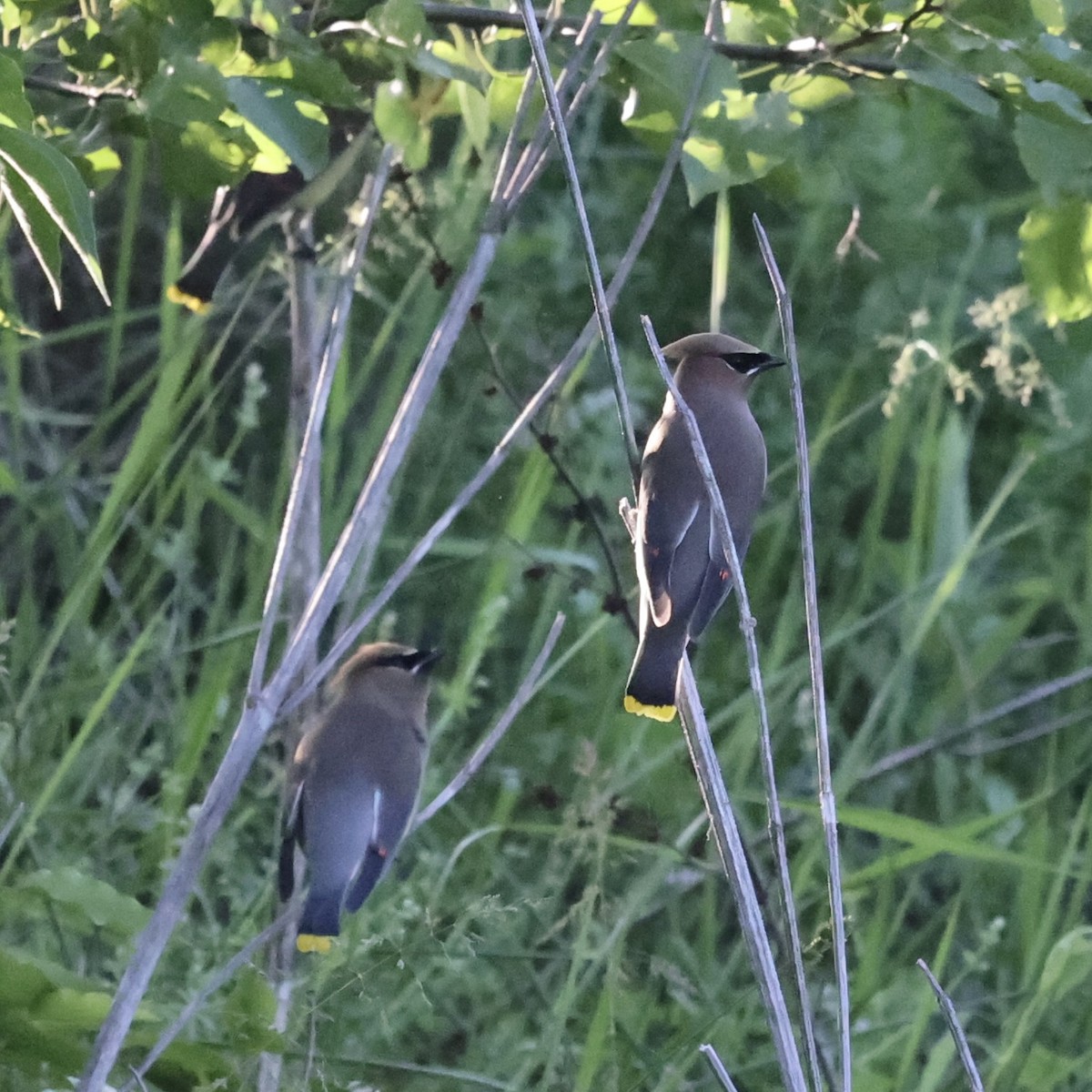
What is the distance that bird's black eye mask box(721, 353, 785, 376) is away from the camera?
2.04 meters

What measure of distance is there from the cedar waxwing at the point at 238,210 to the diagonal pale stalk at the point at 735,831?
0.83 metres

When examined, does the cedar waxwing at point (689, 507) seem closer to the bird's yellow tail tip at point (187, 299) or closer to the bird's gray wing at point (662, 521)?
the bird's gray wing at point (662, 521)

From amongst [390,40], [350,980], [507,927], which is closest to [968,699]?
[507,927]

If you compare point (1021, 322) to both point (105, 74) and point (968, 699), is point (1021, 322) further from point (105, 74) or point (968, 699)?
point (105, 74)

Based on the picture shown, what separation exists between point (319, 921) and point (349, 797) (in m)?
0.19

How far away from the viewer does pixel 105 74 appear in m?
1.74

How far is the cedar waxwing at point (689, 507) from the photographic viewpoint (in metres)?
1.89

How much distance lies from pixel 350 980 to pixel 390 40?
2.84 feet

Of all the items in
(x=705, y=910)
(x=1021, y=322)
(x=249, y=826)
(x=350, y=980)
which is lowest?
(x=249, y=826)

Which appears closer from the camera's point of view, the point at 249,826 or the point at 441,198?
the point at 441,198

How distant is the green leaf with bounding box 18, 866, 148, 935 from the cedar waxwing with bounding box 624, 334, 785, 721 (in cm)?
54

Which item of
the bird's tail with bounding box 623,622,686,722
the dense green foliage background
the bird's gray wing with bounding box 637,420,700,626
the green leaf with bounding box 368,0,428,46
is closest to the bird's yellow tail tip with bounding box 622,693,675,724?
the bird's tail with bounding box 623,622,686,722

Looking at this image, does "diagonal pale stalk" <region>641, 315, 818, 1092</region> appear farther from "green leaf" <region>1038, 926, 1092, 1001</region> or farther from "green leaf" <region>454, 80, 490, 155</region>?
"green leaf" <region>1038, 926, 1092, 1001</region>

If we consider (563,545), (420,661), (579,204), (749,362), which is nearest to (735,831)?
(579,204)
